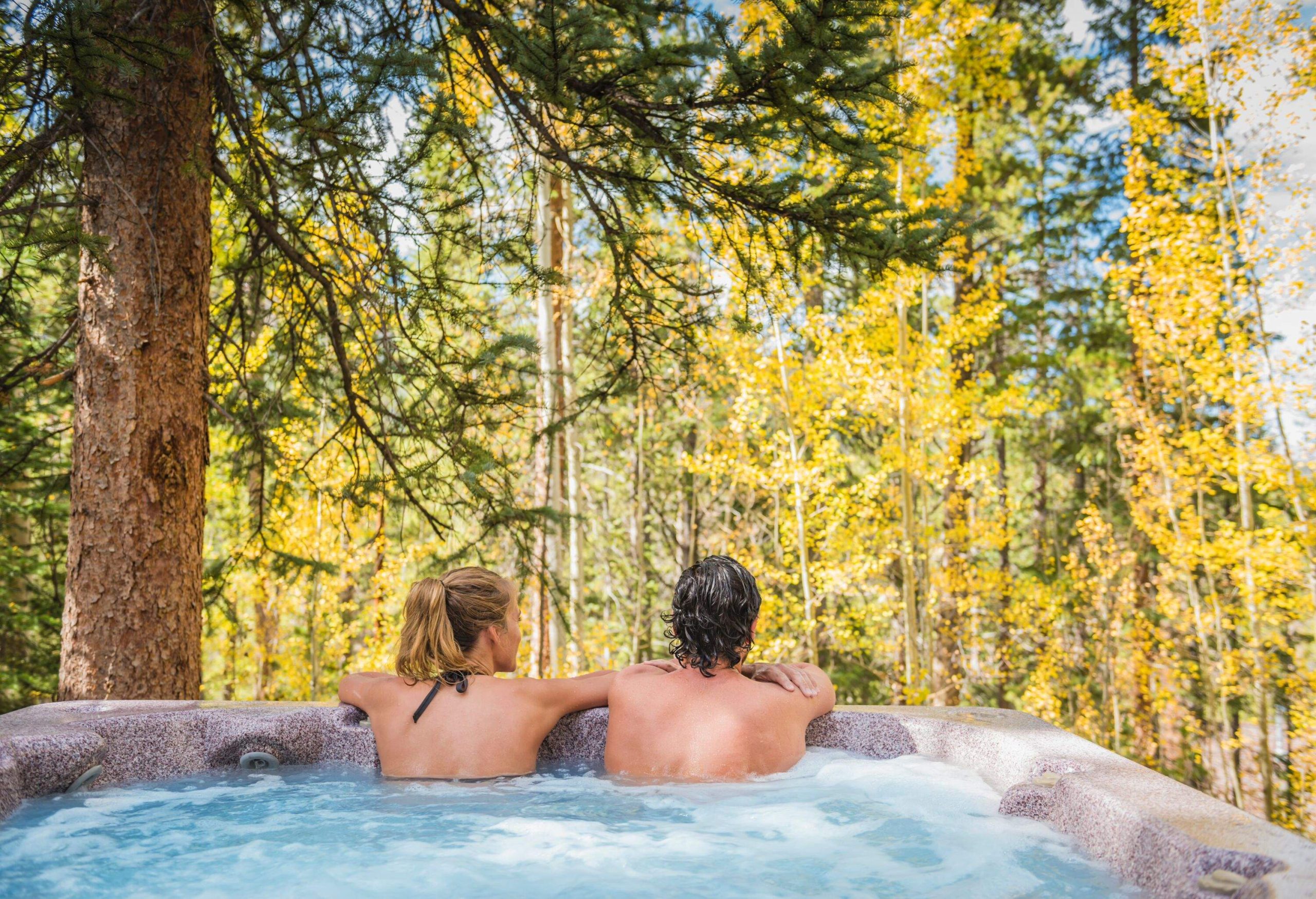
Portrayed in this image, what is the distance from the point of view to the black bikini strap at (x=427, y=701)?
2.77m

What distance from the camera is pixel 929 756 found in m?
3.04

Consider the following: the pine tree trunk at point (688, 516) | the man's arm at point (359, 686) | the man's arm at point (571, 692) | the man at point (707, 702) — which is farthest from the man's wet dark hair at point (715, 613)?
the pine tree trunk at point (688, 516)

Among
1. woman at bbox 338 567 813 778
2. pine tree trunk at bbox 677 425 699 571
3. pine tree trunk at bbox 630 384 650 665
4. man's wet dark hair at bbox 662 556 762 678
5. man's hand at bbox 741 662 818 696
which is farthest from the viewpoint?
pine tree trunk at bbox 677 425 699 571

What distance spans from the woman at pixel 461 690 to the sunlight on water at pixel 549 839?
87 millimetres

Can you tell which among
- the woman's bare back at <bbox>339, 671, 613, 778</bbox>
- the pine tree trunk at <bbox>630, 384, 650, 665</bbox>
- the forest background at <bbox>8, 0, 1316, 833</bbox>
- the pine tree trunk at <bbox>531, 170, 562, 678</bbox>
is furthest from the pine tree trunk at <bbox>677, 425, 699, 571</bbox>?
the woman's bare back at <bbox>339, 671, 613, 778</bbox>

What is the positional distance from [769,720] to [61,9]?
283 cm

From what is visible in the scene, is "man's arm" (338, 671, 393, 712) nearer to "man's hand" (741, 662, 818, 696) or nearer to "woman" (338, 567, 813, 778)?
"woman" (338, 567, 813, 778)

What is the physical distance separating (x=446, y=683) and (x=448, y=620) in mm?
192

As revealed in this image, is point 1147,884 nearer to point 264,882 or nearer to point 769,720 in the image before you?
point 769,720

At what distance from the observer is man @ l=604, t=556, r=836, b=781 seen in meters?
2.69

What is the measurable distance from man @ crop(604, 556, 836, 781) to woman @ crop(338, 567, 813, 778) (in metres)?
0.15

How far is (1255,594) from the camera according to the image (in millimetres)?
6355

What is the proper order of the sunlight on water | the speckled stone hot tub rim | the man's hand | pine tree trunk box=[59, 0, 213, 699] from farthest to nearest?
pine tree trunk box=[59, 0, 213, 699]
the man's hand
the sunlight on water
the speckled stone hot tub rim

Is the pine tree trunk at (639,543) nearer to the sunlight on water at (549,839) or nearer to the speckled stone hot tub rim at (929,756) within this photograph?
the speckled stone hot tub rim at (929,756)
